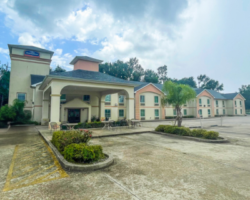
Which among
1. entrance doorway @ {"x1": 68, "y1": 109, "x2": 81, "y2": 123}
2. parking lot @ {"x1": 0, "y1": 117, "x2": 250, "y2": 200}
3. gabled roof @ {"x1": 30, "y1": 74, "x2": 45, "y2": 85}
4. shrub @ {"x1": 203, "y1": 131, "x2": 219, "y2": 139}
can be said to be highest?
gabled roof @ {"x1": 30, "y1": 74, "x2": 45, "y2": 85}

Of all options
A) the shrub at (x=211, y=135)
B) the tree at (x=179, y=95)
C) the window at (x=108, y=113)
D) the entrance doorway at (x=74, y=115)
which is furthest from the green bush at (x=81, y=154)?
the window at (x=108, y=113)

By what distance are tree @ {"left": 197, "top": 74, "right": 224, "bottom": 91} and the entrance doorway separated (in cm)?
6351

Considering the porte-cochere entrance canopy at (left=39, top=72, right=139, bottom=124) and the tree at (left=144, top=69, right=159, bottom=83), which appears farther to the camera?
the tree at (left=144, top=69, right=159, bottom=83)

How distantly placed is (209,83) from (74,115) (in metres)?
65.4

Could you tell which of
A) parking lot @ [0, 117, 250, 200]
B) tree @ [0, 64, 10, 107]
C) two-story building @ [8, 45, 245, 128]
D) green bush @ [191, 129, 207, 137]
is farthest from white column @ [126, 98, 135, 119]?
tree @ [0, 64, 10, 107]

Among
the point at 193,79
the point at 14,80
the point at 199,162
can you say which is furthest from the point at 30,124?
the point at 193,79

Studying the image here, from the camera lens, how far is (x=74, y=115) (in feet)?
61.6

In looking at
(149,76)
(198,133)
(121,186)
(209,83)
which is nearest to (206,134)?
(198,133)

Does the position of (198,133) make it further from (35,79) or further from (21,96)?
(21,96)

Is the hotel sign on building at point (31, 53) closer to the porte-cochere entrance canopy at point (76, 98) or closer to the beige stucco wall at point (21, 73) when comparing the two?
the beige stucco wall at point (21, 73)

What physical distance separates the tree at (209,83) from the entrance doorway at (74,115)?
63.5 m

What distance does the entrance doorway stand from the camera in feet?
60.4

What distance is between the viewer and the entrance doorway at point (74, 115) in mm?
18422

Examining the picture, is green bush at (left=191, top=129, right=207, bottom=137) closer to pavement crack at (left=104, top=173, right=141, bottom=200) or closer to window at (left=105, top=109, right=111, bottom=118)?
pavement crack at (left=104, top=173, right=141, bottom=200)
